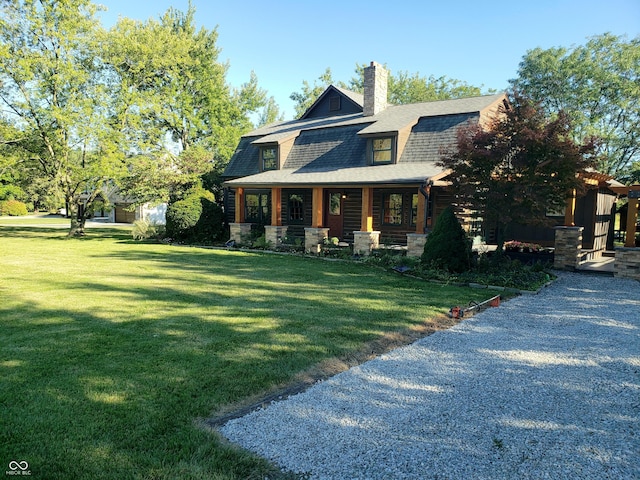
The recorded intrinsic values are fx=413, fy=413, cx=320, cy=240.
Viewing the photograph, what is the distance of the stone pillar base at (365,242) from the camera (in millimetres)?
14734

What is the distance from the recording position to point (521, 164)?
10781mm

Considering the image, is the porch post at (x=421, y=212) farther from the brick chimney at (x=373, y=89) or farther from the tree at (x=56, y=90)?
the tree at (x=56, y=90)

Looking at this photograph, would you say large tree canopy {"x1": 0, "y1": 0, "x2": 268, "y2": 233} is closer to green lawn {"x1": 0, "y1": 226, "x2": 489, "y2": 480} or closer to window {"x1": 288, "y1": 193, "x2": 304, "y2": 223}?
window {"x1": 288, "y1": 193, "x2": 304, "y2": 223}

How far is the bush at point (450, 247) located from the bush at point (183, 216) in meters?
12.4

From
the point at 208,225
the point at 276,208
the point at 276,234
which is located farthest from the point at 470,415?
the point at 208,225

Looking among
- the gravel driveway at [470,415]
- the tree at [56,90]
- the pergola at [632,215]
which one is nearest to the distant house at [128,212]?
the tree at [56,90]

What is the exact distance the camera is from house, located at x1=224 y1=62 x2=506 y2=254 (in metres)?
15.0

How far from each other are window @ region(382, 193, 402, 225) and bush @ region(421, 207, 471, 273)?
6.01 metres

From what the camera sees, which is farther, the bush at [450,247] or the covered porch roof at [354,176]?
the covered porch roof at [354,176]

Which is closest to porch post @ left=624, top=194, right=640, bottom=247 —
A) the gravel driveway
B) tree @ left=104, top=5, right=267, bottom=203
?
the gravel driveway

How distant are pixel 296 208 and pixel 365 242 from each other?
22.9 feet

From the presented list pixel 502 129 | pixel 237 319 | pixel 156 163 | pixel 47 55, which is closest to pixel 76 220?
pixel 156 163

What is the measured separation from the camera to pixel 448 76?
41.4 metres

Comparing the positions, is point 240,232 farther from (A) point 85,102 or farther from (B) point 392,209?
(A) point 85,102
